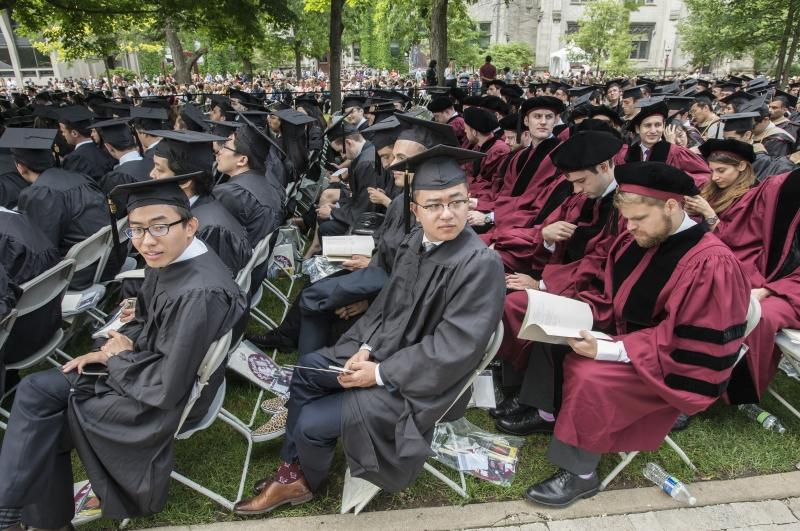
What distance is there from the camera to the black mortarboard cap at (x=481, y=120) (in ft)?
21.2

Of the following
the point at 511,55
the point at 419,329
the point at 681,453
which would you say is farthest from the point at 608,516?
the point at 511,55

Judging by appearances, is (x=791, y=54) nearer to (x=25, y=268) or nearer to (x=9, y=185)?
(x=9, y=185)

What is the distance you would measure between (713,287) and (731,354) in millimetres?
326

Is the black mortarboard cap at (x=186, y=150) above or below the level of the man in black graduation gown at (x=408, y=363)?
above

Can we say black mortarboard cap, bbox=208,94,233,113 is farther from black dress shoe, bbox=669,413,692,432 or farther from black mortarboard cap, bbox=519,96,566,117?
black dress shoe, bbox=669,413,692,432

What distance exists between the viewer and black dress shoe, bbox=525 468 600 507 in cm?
279

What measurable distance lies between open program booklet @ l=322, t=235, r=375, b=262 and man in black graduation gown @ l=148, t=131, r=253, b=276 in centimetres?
58

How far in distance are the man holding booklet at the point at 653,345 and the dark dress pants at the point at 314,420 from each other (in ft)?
3.64

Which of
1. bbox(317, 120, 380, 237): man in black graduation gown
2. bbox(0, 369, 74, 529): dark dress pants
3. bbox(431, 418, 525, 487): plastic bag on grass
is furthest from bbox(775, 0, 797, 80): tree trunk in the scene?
bbox(0, 369, 74, 529): dark dress pants

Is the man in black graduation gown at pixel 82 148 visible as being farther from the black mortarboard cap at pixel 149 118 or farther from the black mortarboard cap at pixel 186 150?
the black mortarboard cap at pixel 186 150

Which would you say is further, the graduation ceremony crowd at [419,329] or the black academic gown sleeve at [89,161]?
the black academic gown sleeve at [89,161]

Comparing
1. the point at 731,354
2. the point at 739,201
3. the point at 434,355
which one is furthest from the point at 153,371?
the point at 739,201

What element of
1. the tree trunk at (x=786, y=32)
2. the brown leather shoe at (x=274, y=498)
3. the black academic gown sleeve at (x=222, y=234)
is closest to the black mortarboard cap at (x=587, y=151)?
the black academic gown sleeve at (x=222, y=234)

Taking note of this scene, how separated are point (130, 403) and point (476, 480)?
1.87 metres
